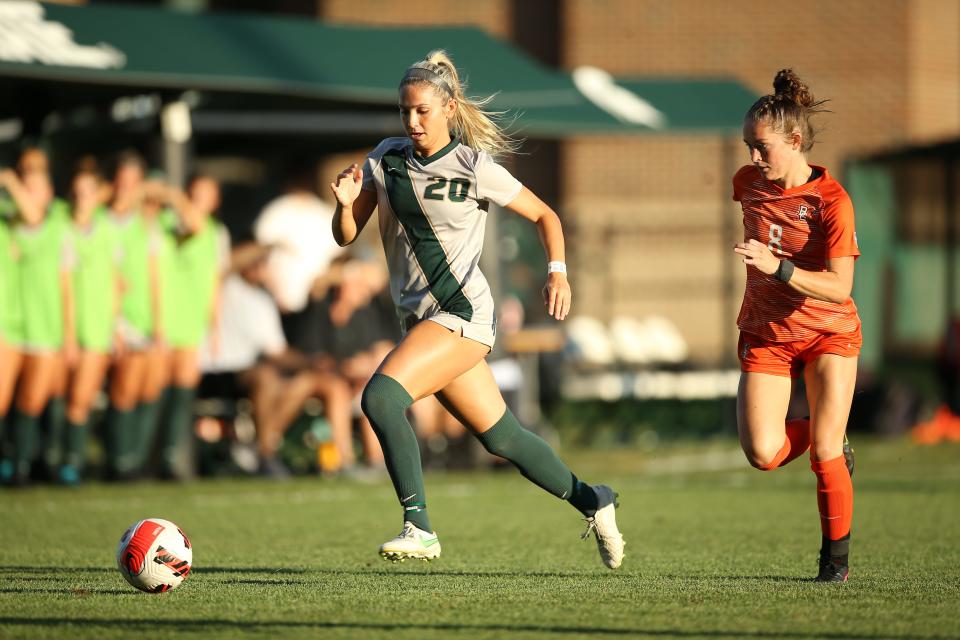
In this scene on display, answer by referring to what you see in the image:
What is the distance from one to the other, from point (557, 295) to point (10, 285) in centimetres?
653

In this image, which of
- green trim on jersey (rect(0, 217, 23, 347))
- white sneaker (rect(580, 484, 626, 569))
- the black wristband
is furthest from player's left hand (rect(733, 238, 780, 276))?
green trim on jersey (rect(0, 217, 23, 347))

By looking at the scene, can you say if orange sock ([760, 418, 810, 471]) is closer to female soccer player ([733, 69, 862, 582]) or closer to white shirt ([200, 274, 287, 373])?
female soccer player ([733, 69, 862, 582])

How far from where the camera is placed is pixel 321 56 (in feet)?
41.2

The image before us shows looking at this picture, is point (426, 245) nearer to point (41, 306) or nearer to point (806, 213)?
point (806, 213)

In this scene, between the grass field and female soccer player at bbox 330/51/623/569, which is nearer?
the grass field

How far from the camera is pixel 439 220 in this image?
638 centimetres

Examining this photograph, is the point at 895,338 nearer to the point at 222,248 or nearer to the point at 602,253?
the point at 602,253

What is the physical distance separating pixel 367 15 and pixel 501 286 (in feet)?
28.6

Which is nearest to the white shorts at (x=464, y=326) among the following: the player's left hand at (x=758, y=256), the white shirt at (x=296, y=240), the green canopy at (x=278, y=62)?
the player's left hand at (x=758, y=256)

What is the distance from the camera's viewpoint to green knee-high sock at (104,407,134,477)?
11.8 meters

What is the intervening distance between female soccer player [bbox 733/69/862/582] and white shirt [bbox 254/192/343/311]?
802 cm

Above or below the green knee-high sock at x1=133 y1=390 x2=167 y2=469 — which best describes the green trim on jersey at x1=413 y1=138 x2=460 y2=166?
above

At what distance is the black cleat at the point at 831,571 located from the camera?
6312mm

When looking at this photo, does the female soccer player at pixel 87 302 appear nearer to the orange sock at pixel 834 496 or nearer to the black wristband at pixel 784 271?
the orange sock at pixel 834 496
